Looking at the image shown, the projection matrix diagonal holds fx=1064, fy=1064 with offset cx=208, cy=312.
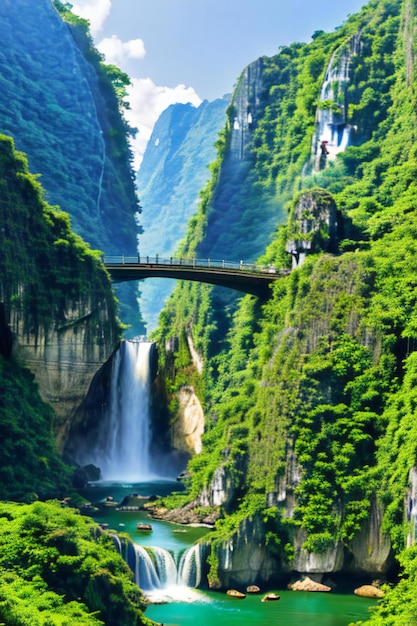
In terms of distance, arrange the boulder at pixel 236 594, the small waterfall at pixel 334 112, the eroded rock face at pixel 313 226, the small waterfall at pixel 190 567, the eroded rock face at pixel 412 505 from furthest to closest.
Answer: the small waterfall at pixel 334 112
the eroded rock face at pixel 313 226
the small waterfall at pixel 190 567
the boulder at pixel 236 594
the eroded rock face at pixel 412 505

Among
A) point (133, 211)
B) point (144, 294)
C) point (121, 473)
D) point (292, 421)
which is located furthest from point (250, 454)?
point (144, 294)

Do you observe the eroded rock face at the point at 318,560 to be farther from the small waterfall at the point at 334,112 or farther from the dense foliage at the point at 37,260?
the small waterfall at the point at 334,112

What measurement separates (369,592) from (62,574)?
1032 centimetres

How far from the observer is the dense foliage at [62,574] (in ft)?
86.8

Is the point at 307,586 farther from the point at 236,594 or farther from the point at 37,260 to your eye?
the point at 37,260

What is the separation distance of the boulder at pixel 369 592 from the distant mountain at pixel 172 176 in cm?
8201

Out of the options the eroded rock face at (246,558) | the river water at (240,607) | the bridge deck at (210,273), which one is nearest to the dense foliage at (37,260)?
the bridge deck at (210,273)

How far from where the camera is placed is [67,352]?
45875 millimetres

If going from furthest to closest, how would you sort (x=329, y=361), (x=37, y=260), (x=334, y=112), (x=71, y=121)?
(x=71, y=121) → (x=334, y=112) → (x=37, y=260) → (x=329, y=361)

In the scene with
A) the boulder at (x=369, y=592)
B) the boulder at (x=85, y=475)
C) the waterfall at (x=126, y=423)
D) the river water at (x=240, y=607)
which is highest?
the waterfall at (x=126, y=423)

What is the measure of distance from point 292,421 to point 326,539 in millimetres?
4515

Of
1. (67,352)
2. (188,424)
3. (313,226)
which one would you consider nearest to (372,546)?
(313,226)

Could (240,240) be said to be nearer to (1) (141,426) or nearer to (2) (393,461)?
(1) (141,426)

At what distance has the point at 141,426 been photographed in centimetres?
5344
